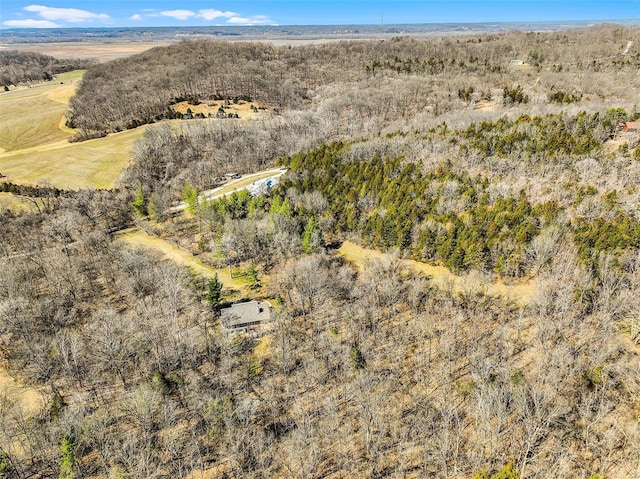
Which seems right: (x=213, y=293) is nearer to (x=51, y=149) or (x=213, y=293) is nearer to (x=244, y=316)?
(x=244, y=316)

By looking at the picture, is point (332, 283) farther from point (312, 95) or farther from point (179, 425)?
point (312, 95)

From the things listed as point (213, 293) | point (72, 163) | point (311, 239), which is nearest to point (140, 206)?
point (213, 293)

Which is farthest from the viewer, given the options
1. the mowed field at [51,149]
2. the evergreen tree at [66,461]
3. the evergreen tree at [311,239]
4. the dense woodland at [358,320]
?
the mowed field at [51,149]

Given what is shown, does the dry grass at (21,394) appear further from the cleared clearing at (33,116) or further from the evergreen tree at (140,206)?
the cleared clearing at (33,116)

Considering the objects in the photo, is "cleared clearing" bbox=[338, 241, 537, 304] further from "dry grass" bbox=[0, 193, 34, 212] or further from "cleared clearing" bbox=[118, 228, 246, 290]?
"dry grass" bbox=[0, 193, 34, 212]

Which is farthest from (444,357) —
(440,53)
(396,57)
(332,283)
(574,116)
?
(440,53)

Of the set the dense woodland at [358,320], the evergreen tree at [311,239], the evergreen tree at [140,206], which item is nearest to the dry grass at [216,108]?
the dense woodland at [358,320]
